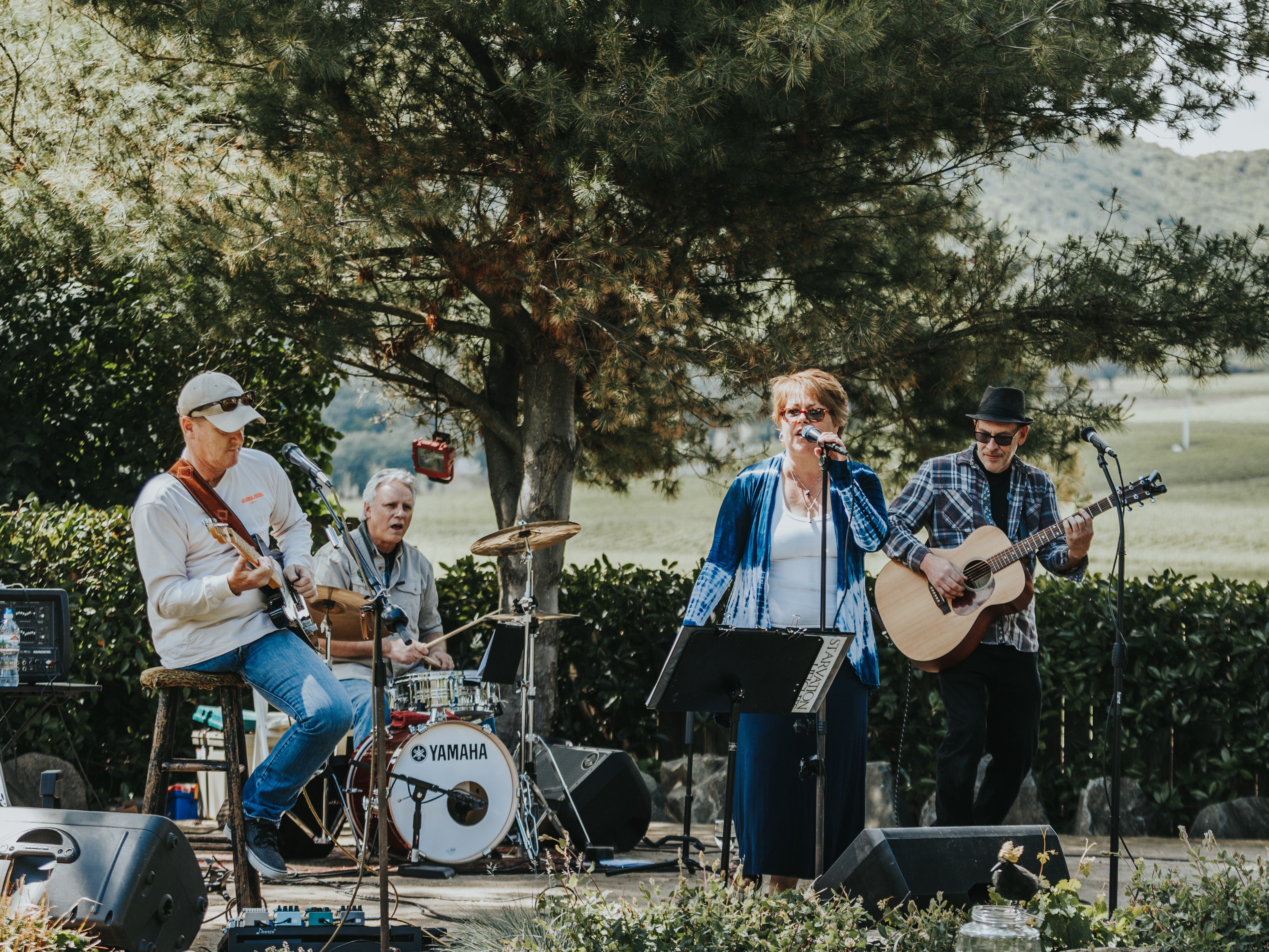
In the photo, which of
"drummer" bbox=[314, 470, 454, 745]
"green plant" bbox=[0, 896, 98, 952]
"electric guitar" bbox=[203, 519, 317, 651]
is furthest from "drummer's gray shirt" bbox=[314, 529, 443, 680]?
"green plant" bbox=[0, 896, 98, 952]

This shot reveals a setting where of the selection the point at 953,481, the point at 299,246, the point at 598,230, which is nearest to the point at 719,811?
the point at 953,481

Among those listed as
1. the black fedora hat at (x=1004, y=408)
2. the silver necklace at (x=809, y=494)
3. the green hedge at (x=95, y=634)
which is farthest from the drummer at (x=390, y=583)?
the black fedora hat at (x=1004, y=408)

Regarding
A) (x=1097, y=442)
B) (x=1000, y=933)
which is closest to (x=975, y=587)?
(x=1097, y=442)

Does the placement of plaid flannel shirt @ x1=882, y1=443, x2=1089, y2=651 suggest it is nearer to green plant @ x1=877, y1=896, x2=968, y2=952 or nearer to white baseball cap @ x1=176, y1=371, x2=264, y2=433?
green plant @ x1=877, y1=896, x2=968, y2=952

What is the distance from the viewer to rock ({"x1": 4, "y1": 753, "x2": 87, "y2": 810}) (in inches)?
236

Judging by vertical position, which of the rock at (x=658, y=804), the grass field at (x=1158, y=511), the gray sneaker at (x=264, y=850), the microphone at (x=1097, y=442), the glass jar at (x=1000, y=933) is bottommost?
the rock at (x=658, y=804)

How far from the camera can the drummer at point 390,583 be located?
538 cm

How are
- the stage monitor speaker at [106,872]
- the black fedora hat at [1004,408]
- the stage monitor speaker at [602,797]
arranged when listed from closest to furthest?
1. the stage monitor speaker at [106,872]
2. the black fedora hat at [1004,408]
3. the stage monitor speaker at [602,797]

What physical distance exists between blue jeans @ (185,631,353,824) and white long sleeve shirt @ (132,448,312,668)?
0.19ft

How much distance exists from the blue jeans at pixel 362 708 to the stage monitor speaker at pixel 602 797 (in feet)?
2.85

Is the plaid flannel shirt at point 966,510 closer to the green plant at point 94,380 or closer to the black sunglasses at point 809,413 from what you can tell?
the black sunglasses at point 809,413

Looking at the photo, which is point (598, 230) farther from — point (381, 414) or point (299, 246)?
point (381, 414)

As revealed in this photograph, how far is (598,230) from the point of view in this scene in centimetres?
549

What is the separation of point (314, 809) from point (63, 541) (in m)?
2.13
